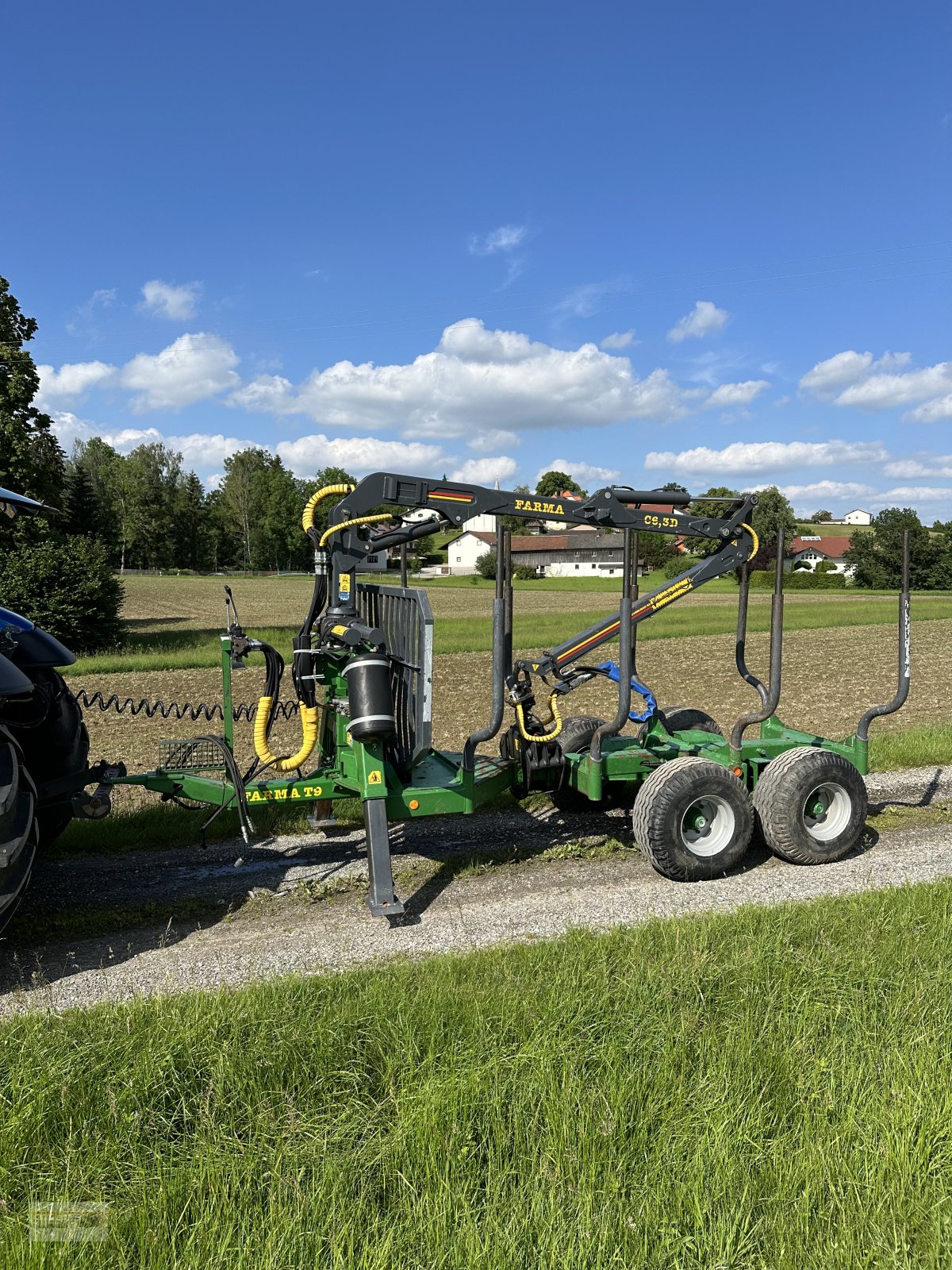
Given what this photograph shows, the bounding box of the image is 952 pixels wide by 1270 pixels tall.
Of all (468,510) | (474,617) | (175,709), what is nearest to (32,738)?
(468,510)

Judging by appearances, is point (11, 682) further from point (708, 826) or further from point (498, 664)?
point (708, 826)

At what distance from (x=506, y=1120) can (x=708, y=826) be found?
3684 millimetres

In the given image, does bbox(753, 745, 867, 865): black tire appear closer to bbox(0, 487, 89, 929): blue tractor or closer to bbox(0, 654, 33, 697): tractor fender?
bbox(0, 487, 89, 929): blue tractor

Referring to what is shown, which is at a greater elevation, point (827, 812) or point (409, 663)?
point (409, 663)

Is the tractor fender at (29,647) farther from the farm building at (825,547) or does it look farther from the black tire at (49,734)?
the farm building at (825,547)

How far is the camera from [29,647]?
5.44m

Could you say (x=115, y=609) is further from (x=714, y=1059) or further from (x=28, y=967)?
(x=714, y=1059)

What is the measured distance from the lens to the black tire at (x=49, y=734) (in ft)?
18.0

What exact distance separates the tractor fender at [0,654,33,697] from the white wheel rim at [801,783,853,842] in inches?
201

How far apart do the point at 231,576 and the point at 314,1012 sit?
93008 millimetres

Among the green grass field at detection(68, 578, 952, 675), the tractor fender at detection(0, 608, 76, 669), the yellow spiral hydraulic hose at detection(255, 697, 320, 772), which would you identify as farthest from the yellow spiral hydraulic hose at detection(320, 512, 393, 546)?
the green grass field at detection(68, 578, 952, 675)

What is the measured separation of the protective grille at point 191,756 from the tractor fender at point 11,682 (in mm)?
1825

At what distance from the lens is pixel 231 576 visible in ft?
305

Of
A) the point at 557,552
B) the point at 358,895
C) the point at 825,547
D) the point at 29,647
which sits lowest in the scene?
the point at 358,895
